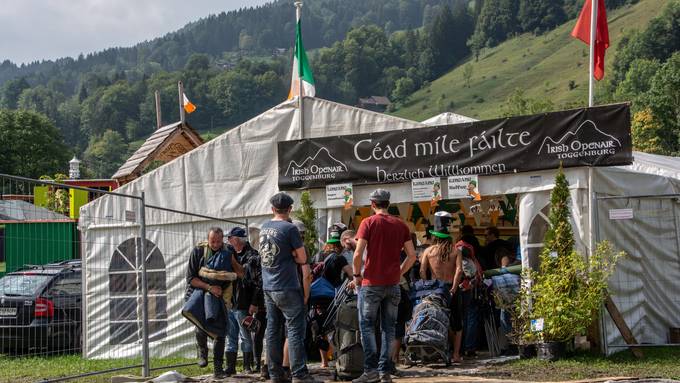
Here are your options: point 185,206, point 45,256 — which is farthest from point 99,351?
point 185,206

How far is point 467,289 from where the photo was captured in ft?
40.0

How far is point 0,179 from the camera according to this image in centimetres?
957

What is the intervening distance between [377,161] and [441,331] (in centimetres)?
341

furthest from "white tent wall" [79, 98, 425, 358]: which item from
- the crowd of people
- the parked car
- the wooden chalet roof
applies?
the wooden chalet roof

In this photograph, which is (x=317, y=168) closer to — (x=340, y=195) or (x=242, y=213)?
(x=340, y=195)

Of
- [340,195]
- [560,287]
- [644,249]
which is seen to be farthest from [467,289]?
[644,249]

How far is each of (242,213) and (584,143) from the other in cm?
564

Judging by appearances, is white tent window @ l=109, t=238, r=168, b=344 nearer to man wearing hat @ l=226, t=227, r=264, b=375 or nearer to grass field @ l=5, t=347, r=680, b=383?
grass field @ l=5, t=347, r=680, b=383

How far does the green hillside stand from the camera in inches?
5231

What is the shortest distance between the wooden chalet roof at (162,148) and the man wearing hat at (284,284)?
12718 mm

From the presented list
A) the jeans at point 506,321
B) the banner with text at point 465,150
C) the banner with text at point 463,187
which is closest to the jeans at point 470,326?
the jeans at point 506,321

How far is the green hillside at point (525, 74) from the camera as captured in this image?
13288 centimetres

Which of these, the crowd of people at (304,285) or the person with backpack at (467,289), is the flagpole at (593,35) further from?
the person with backpack at (467,289)

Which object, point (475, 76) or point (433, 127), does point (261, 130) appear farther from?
point (475, 76)
